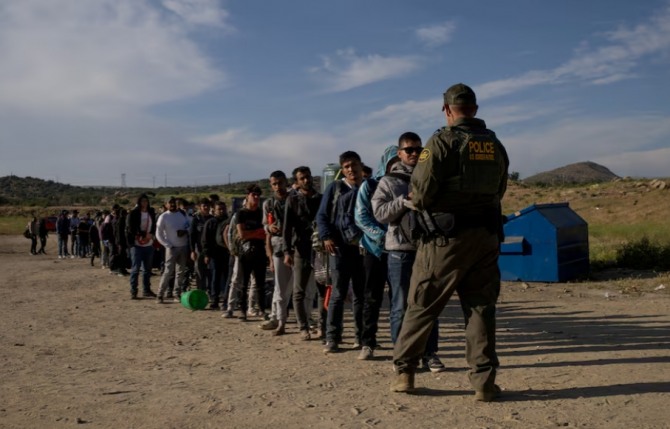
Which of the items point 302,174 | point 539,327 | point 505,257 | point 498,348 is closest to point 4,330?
point 302,174

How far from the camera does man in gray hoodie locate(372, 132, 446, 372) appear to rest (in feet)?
19.5

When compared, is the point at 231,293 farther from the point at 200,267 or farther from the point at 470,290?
the point at 470,290

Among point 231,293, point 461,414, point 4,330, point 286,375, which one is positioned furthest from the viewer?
point 231,293

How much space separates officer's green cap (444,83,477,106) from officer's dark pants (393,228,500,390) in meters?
0.97

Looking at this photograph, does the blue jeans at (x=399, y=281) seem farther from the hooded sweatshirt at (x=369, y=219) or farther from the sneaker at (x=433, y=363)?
the hooded sweatshirt at (x=369, y=219)

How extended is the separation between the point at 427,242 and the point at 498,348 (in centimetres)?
267

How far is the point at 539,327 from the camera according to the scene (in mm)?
8570

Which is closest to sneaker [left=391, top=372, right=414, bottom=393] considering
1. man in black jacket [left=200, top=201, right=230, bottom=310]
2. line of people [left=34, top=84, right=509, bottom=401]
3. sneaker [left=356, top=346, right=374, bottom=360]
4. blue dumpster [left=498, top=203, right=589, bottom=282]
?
line of people [left=34, top=84, right=509, bottom=401]

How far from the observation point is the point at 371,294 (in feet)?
22.1

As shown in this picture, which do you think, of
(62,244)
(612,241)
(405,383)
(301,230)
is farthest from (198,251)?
(62,244)

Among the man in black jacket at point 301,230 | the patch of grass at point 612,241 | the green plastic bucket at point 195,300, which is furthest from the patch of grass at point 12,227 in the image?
the man in black jacket at point 301,230

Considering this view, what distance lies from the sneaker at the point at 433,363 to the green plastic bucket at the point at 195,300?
19.0 feet

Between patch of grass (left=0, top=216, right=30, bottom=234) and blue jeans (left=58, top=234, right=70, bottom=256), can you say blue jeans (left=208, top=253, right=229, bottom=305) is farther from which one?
patch of grass (left=0, top=216, right=30, bottom=234)

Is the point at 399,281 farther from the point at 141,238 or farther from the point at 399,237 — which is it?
the point at 141,238
